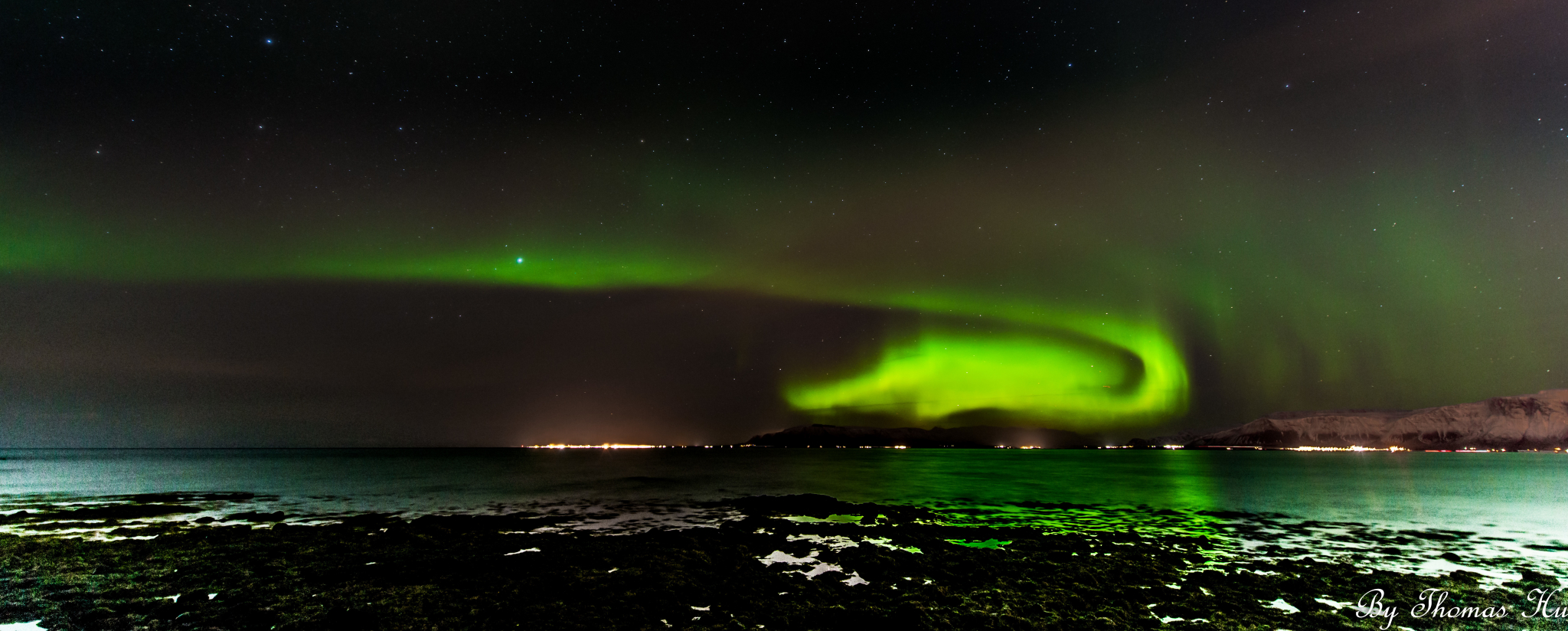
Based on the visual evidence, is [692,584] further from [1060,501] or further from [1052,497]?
[1052,497]

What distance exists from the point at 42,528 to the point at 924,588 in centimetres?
2704

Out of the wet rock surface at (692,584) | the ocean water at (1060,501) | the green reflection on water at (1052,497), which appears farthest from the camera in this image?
the green reflection on water at (1052,497)

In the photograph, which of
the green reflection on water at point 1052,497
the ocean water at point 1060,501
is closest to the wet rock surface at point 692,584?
the ocean water at point 1060,501

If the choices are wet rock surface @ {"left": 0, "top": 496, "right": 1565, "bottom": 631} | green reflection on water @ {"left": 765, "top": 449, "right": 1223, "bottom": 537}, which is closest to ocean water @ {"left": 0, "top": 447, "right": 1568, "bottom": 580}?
green reflection on water @ {"left": 765, "top": 449, "right": 1223, "bottom": 537}

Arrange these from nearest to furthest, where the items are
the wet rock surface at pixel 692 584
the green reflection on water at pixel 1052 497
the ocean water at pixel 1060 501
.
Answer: the wet rock surface at pixel 692 584, the ocean water at pixel 1060 501, the green reflection on water at pixel 1052 497

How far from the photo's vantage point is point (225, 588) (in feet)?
44.1

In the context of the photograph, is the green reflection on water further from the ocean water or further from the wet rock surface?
the wet rock surface

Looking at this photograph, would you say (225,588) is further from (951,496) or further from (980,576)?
(951,496)

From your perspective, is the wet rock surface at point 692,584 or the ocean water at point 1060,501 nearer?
the wet rock surface at point 692,584

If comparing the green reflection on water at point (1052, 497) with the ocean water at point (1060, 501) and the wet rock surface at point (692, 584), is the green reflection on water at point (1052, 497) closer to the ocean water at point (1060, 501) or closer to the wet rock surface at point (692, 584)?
the ocean water at point (1060, 501)

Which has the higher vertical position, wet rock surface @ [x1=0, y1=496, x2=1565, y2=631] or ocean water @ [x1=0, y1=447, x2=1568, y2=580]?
wet rock surface @ [x1=0, y1=496, x2=1565, y2=631]

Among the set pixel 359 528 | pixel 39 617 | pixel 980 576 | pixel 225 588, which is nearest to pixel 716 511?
pixel 359 528

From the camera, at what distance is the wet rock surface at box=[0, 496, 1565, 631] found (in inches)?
456

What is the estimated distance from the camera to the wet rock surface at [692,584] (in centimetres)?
1159
